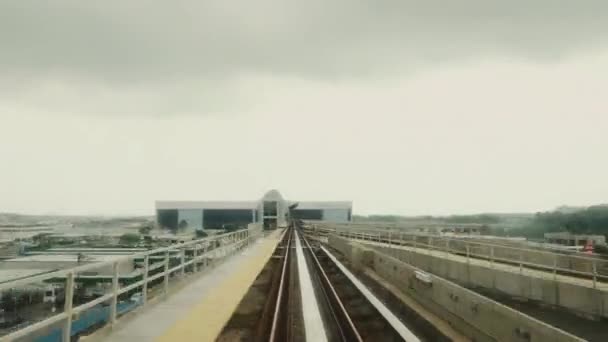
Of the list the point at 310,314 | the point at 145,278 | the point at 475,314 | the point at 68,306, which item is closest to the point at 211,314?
the point at 145,278

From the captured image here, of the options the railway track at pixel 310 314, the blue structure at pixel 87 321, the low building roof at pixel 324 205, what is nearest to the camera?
the blue structure at pixel 87 321

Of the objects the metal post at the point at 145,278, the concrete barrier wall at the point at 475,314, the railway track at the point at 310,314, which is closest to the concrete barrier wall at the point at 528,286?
the concrete barrier wall at the point at 475,314

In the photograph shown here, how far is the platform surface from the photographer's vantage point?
27.1ft

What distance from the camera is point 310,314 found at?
13094mm

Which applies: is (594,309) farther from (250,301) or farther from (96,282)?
(96,282)

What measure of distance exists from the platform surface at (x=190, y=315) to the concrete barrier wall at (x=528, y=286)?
8850mm

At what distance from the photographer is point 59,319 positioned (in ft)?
20.3

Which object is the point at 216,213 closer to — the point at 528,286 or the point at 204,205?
the point at 204,205

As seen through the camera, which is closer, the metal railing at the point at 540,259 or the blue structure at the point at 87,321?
the blue structure at the point at 87,321

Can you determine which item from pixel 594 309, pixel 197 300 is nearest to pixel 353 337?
pixel 197 300

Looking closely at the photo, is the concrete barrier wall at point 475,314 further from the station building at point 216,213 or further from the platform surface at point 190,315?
the station building at point 216,213

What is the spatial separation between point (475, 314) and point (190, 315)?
5990mm

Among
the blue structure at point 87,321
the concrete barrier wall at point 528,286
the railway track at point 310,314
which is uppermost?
the blue structure at point 87,321

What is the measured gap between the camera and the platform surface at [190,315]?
8.27 m
